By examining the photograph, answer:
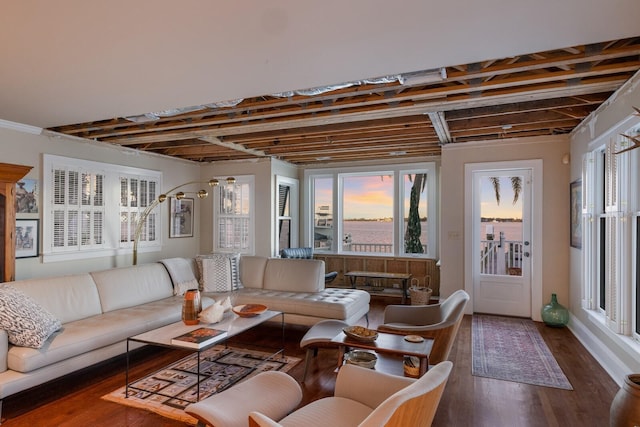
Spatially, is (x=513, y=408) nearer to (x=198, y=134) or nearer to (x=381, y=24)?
(x=381, y=24)

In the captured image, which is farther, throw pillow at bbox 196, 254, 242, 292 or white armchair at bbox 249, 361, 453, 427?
throw pillow at bbox 196, 254, 242, 292

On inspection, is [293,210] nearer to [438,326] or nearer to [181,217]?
[181,217]

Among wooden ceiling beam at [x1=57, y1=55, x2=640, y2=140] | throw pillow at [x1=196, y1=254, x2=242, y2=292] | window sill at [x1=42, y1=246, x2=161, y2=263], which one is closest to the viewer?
wooden ceiling beam at [x1=57, y1=55, x2=640, y2=140]

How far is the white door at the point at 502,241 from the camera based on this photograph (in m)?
5.11

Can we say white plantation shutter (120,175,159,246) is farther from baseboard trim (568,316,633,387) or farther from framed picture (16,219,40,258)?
baseboard trim (568,316,633,387)

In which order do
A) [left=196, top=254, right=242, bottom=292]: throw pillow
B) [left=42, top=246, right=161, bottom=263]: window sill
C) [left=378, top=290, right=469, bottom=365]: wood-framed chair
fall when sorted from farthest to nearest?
[left=196, top=254, right=242, bottom=292]: throw pillow, [left=42, top=246, right=161, bottom=263]: window sill, [left=378, top=290, right=469, bottom=365]: wood-framed chair

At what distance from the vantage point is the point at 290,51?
2.37 m

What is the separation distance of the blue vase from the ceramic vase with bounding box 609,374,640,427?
2.95 m

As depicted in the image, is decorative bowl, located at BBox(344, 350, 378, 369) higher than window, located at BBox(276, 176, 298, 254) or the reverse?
the reverse

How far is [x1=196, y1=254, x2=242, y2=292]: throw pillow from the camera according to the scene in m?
4.82

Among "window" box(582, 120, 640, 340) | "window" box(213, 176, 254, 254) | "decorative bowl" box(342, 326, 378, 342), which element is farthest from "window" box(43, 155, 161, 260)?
"window" box(582, 120, 640, 340)

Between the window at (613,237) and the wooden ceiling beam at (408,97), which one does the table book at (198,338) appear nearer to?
the wooden ceiling beam at (408,97)

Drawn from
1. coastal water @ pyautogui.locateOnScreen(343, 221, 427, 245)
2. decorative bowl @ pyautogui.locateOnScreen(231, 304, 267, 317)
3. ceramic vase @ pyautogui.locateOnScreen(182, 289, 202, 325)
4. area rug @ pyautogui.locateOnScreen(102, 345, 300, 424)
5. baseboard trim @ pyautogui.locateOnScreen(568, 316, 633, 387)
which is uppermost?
coastal water @ pyautogui.locateOnScreen(343, 221, 427, 245)

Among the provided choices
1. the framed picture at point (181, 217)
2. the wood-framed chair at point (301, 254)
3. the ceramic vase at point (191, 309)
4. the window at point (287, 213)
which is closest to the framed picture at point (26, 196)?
the framed picture at point (181, 217)
